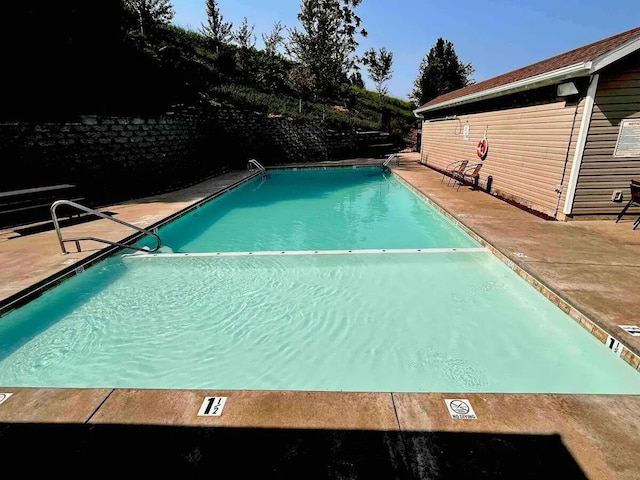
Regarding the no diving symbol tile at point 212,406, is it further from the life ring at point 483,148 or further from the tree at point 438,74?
the tree at point 438,74

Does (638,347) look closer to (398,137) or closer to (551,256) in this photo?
(551,256)

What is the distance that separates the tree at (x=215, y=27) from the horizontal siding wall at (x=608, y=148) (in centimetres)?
2714

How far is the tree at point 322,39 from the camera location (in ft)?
78.2

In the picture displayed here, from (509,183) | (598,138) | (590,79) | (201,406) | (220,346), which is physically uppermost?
(590,79)

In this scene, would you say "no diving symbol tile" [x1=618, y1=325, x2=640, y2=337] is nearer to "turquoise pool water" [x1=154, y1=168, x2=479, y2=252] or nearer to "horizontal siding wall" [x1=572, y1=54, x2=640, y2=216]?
"turquoise pool water" [x1=154, y1=168, x2=479, y2=252]

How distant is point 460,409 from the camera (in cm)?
206

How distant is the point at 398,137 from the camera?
75.9 ft

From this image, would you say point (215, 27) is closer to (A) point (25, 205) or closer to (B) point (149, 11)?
(B) point (149, 11)

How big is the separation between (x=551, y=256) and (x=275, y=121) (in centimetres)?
1650

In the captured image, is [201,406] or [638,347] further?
[638,347]

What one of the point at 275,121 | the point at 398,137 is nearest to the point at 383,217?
the point at 275,121

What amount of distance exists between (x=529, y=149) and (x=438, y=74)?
2504cm

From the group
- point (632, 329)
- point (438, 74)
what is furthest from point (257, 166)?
point (438, 74)

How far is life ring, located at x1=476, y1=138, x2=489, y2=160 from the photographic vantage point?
9008mm
